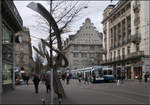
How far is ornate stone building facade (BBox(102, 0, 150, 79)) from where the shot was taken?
2184 inches

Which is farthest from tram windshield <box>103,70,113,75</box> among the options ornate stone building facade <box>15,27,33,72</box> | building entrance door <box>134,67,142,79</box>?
ornate stone building facade <box>15,27,33,72</box>

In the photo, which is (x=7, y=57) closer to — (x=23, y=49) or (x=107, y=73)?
(x=107, y=73)

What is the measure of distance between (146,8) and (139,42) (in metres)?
7.45

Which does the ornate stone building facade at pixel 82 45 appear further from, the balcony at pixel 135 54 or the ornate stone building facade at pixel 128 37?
the balcony at pixel 135 54

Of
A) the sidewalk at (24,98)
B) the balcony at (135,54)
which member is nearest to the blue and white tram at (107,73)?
the balcony at (135,54)

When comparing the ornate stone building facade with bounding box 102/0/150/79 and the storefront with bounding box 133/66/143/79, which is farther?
the storefront with bounding box 133/66/143/79

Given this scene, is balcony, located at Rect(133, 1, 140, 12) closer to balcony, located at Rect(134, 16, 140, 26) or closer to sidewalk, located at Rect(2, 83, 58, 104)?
balcony, located at Rect(134, 16, 140, 26)

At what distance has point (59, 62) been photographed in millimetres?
18750

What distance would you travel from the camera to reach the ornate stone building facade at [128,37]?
55.5 m

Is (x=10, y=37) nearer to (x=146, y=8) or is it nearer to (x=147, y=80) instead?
(x=147, y=80)

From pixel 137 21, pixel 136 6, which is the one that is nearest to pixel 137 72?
pixel 137 21

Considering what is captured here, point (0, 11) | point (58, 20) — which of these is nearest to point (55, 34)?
point (58, 20)

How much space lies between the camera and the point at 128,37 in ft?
216

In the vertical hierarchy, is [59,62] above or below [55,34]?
below
